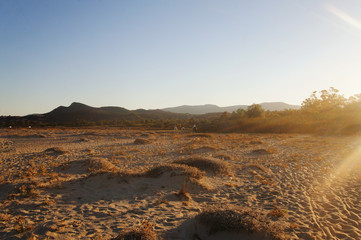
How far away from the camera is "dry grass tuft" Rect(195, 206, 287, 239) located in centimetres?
461

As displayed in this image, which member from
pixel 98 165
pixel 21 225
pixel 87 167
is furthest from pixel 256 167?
pixel 21 225

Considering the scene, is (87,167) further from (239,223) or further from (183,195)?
(239,223)

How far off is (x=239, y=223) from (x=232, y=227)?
170mm

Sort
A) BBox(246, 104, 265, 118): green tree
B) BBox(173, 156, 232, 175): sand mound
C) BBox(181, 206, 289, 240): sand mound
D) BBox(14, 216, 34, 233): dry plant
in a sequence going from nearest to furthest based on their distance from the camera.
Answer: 1. BBox(181, 206, 289, 240): sand mound
2. BBox(14, 216, 34, 233): dry plant
3. BBox(173, 156, 232, 175): sand mound
4. BBox(246, 104, 265, 118): green tree

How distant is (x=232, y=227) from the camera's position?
4727 millimetres

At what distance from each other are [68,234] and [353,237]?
6280 mm

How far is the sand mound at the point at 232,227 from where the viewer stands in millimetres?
4609

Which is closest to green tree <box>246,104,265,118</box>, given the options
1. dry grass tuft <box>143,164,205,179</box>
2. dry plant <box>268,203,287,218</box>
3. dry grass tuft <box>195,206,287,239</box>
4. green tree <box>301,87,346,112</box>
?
green tree <box>301,87,346,112</box>

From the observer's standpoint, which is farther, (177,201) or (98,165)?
(98,165)

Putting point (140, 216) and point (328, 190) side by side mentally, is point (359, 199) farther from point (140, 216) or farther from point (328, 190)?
point (140, 216)

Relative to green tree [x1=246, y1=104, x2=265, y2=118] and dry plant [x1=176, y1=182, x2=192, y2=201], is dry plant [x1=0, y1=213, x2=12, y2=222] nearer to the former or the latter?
dry plant [x1=176, y1=182, x2=192, y2=201]

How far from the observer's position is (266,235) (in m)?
4.56

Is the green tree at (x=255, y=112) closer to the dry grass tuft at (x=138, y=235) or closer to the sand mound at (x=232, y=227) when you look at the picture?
the sand mound at (x=232, y=227)

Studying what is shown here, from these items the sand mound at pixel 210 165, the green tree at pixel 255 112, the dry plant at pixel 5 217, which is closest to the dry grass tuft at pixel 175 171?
the sand mound at pixel 210 165
